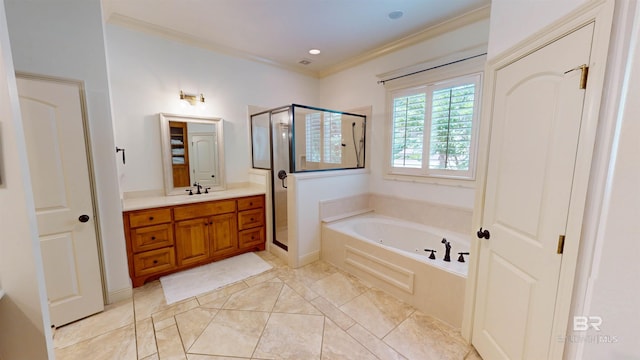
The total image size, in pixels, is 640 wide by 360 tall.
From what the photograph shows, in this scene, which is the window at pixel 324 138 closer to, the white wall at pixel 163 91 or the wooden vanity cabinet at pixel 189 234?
the white wall at pixel 163 91

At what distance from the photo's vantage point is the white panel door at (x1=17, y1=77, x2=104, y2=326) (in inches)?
68.1

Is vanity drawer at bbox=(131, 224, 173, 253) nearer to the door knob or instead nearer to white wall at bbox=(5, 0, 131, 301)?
white wall at bbox=(5, 0, 131, 301)

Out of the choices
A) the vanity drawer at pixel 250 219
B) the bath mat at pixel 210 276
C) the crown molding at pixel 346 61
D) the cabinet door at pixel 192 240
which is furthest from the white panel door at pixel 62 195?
the vanity drawer at pixel 250 219

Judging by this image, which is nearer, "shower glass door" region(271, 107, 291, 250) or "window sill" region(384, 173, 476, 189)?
"window sill" region(384, 173, 476, 189)

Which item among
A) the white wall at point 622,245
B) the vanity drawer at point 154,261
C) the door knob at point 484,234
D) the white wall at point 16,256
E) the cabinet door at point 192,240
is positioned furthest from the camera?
the cabinet door at point 192,240

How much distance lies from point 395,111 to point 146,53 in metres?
3.10

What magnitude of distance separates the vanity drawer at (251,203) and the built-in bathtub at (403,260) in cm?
92

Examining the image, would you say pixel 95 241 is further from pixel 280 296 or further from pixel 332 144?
pixel 332 144

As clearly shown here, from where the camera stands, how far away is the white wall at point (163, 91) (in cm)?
268

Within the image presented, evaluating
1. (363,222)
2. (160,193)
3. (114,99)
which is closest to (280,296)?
(363,222)

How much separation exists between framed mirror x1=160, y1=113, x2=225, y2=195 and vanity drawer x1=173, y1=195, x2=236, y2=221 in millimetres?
501

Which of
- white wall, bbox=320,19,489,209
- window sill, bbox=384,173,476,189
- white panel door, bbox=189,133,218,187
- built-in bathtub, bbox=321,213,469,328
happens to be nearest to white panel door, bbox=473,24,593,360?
built-in bathtub, bbox=321,213,469,328

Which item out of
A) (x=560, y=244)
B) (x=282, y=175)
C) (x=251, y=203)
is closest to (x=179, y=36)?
(x=282, y=175)

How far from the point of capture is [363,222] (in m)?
3.24
